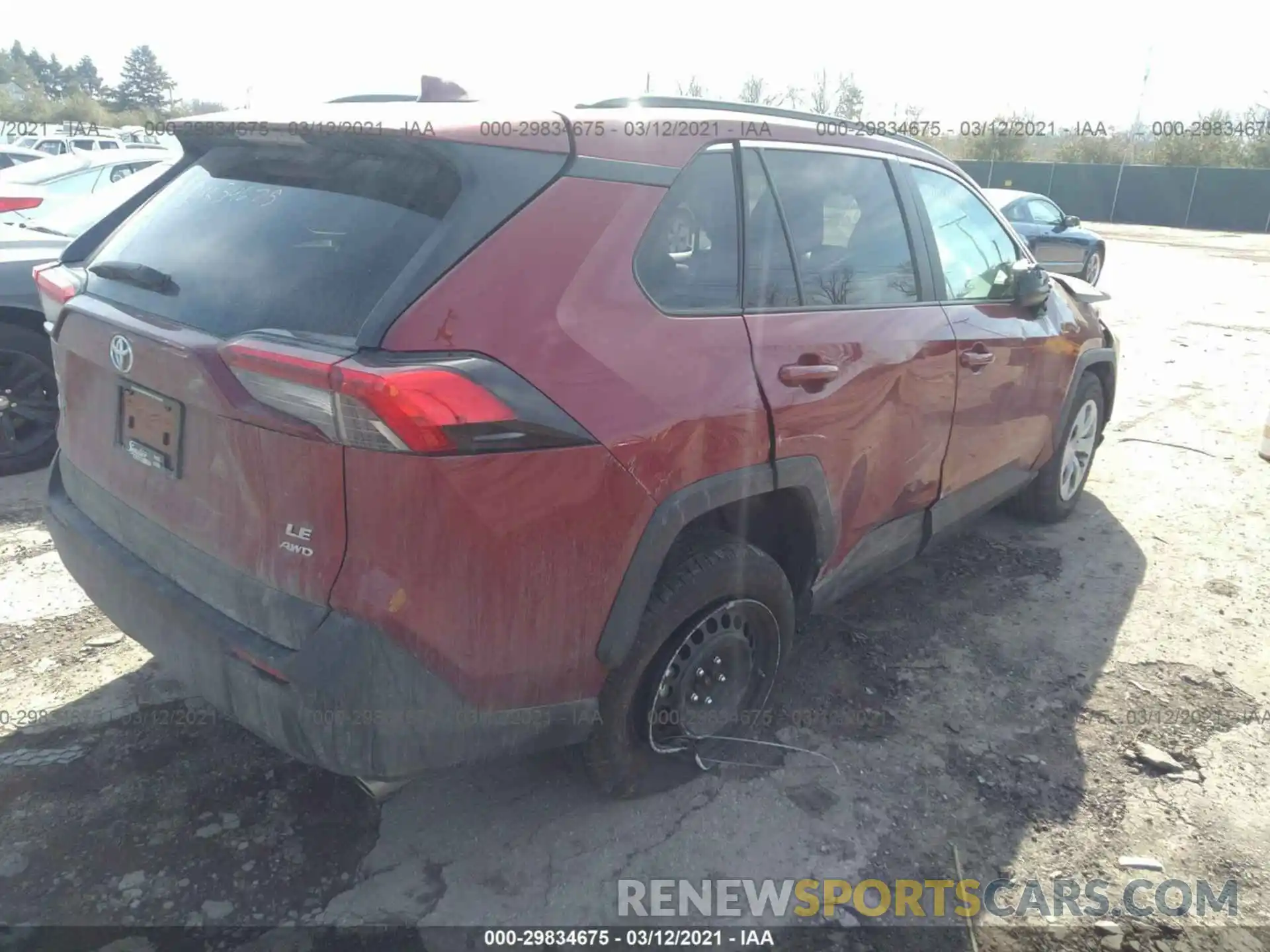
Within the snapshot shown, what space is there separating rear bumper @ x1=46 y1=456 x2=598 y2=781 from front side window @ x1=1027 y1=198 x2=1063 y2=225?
13910 mm

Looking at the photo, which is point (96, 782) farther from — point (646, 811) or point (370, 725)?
point (646, 811)

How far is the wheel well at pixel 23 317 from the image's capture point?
4656mm

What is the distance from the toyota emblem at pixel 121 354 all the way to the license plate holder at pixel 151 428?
50mm

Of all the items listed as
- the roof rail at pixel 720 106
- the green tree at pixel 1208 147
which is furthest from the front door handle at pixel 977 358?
the green tree at pixel 1208 147

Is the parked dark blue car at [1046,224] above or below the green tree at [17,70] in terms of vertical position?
below

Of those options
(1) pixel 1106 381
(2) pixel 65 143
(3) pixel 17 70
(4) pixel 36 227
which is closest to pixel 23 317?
(4) pixel 36 227

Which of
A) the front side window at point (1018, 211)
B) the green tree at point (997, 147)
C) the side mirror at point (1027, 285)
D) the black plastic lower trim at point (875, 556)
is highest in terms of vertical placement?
the green tree at point (997, 147)

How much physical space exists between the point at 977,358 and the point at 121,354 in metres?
2.84

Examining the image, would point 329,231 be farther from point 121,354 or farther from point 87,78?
point 87,78

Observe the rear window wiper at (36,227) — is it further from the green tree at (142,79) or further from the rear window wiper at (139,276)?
the green tree at (142,79)

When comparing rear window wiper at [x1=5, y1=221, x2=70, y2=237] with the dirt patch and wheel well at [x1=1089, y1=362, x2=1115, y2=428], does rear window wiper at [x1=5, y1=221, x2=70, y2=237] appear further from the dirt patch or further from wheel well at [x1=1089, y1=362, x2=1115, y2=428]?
wheel well at [x1=1089, y1=362, x2=1115, y2=428]

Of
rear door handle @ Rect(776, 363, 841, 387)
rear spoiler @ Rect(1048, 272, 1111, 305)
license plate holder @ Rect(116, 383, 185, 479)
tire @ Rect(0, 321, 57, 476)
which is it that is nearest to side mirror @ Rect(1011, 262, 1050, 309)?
rear spoiler @ Rect(1048, 272, 1111, 305)

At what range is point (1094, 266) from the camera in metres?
14.2

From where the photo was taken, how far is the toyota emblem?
216cm
